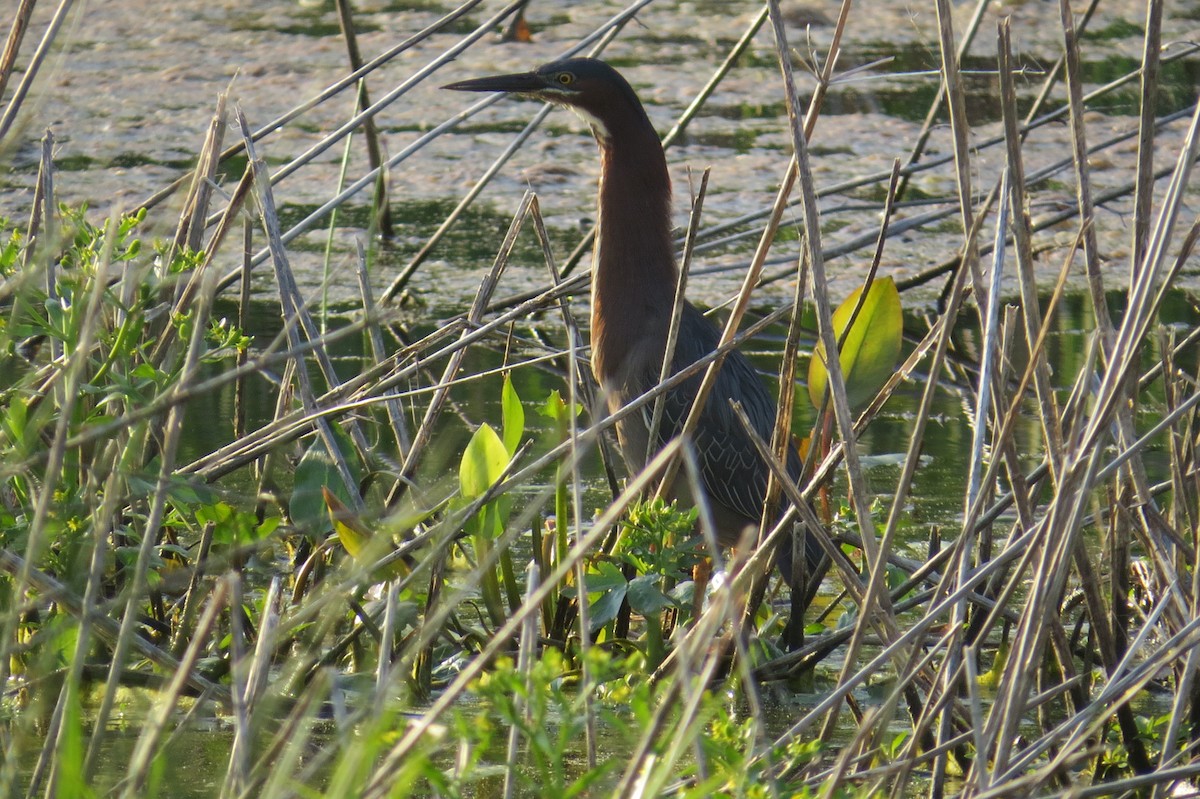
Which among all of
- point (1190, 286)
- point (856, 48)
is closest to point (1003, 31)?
point (1190, 286)

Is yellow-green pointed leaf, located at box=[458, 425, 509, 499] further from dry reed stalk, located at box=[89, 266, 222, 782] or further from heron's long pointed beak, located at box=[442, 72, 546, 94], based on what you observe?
heron's long pointed beak, located at box=[442, 72, 546, 94]

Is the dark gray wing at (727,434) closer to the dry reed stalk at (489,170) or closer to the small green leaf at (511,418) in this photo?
the dry reed stalk at (489,170)

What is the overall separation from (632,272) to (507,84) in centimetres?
53

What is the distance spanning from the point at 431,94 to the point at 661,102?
1037mm

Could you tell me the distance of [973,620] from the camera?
111 inches

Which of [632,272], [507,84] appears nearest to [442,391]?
[632,272]

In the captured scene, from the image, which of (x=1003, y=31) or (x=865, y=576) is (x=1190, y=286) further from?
(x=1003, y=31)

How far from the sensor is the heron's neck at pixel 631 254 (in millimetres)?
3621

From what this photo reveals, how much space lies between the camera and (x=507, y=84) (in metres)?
3.61

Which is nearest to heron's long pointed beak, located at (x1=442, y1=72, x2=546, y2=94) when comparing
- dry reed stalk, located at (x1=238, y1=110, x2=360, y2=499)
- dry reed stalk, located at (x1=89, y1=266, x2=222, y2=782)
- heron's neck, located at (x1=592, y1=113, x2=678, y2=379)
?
heron's neck, located at (x1=592, y1=113, x2=678, y2=379)

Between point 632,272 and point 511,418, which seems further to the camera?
point 632,272

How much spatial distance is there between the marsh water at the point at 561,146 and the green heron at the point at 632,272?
0.79ft

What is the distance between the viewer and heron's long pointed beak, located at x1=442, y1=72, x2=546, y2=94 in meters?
3.53

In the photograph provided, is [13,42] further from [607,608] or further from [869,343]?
[869,343]
